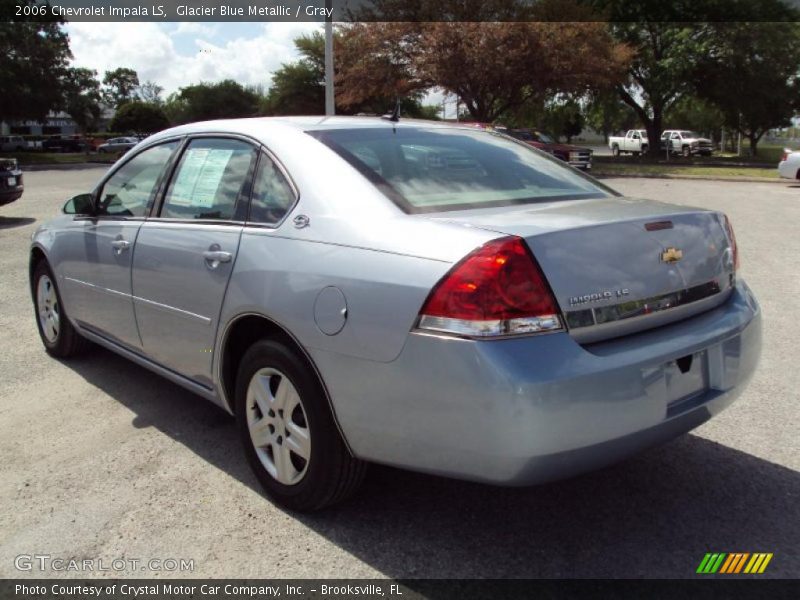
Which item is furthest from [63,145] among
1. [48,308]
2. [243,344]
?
[243,344]

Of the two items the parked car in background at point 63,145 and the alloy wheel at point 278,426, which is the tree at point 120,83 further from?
the alloy wheel at point 278,426

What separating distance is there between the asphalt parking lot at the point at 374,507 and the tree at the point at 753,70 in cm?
3830

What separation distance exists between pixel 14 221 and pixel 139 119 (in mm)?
66391

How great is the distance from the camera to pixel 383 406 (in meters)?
2.56

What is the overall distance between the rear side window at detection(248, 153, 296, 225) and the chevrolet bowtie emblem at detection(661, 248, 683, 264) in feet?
4.94

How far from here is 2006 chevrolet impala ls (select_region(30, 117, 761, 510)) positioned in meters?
2.38

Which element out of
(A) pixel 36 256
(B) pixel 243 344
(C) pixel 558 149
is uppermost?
(C) pixel 558 149

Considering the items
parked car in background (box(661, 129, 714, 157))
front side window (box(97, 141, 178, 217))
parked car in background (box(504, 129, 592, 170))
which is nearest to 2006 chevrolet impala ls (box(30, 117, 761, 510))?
front side window (box(97, 141, 178, 217))

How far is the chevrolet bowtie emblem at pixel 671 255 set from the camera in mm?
2752

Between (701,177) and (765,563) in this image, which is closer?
(765,563)

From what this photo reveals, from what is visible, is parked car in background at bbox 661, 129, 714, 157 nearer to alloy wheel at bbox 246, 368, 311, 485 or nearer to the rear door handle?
the rear door handle

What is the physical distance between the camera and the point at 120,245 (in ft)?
13.1

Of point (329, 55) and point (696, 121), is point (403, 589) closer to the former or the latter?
point (329, 55)

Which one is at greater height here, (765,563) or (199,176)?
(199,176)
